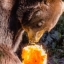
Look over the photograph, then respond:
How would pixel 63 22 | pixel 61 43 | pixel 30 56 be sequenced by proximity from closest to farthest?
pixel 30 56
pixel 61 43
pixel 63 22

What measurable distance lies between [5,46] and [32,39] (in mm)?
209

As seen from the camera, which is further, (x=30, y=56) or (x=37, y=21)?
(x=30, y=56)

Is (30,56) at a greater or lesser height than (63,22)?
greater

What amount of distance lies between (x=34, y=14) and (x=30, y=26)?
0.21ft

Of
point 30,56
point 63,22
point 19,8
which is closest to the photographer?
point 19,8

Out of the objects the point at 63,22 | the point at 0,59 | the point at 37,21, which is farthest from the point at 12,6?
the point at 63,22

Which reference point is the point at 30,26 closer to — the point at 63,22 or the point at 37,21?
the point at 37,21

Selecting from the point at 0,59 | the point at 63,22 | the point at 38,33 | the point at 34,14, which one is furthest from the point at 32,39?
the point at 63,22

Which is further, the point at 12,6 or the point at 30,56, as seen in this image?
the point at 30,56

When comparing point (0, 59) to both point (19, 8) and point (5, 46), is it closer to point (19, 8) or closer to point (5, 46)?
point (5, 46)

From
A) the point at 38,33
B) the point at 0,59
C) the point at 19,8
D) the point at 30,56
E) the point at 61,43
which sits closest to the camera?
the point at 0,59

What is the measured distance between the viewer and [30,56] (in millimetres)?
1841

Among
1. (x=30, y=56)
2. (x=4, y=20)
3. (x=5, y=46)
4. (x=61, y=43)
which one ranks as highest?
(x=4, y=20)

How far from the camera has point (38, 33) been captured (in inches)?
67.8
